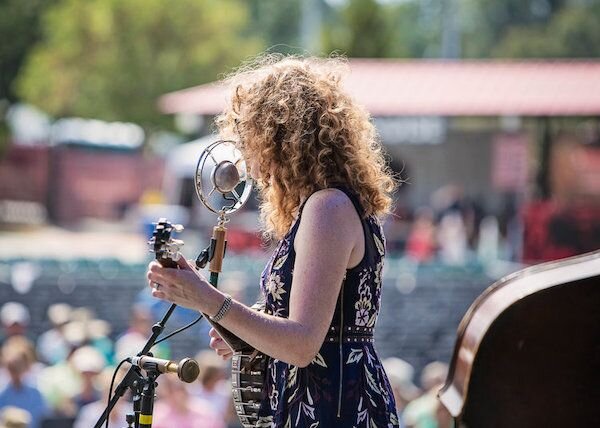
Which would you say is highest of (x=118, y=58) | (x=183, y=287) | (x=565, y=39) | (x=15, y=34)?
(x=565, y=39)

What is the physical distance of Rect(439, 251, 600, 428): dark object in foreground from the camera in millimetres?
3051

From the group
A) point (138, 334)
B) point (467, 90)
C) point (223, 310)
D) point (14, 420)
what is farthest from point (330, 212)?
point (467, 90)

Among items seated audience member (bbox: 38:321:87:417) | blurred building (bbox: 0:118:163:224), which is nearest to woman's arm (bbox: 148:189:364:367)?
seated audience member (bbox: 38:321:87:417)

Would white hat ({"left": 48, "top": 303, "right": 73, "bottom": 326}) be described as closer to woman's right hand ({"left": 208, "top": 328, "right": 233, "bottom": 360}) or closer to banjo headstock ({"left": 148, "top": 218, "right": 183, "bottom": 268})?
woman's right hand ({"left": 208, "top": 328, "right": 233, "bottom": 360})

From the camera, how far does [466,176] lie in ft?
87.0

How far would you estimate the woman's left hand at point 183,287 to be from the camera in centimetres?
264

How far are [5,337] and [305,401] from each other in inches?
308

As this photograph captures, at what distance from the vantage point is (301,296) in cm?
271

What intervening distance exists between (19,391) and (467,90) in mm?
13218

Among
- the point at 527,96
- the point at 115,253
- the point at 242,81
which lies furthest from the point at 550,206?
the point at 242,81

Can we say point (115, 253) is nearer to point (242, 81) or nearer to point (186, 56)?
point (186, 56)

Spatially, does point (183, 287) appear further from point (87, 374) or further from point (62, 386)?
point (62, 386)

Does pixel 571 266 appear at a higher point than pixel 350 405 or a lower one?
higher

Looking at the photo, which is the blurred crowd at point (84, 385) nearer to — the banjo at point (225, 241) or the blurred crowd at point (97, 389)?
the blurred crowd at point (97, 389)
